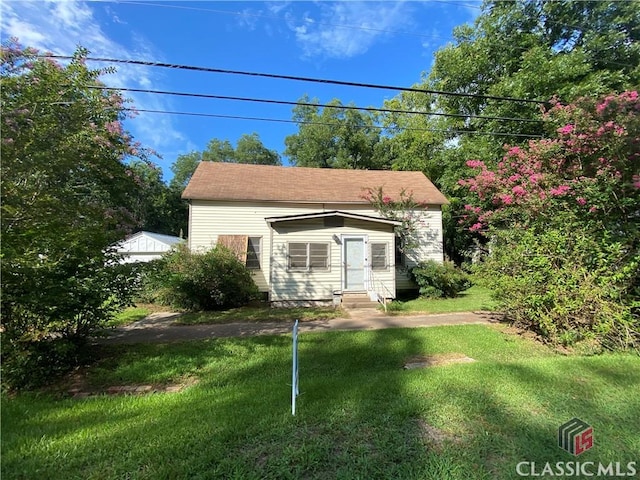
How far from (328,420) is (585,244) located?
6263 mm

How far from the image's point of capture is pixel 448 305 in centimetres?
1097

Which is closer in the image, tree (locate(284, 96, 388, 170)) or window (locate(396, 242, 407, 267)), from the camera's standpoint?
window (locate(396, 242, 407, 267))

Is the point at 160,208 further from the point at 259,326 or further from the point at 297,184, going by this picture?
the point at 259,326

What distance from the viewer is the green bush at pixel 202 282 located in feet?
34.5

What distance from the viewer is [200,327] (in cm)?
831

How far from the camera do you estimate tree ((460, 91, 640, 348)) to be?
6051mm

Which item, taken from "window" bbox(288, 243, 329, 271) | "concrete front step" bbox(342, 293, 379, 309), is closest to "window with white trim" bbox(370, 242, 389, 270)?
"concrete front step" bbox(342, 293, 379, 309)

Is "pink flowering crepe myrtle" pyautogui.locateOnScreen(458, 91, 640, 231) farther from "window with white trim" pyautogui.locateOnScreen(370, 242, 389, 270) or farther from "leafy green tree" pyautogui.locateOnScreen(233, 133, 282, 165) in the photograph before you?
"leafy green tree" pyautogui.locateOnScreen(233, 133, 282, 165)

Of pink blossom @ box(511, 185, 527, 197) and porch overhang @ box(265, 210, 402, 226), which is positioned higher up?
pink blossom @ box(511, 185, 527, 197)

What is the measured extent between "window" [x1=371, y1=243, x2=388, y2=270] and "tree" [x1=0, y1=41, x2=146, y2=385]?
8708 mm

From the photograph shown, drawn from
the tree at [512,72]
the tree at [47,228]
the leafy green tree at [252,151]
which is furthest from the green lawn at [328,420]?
the leafy green tree at [252,151]

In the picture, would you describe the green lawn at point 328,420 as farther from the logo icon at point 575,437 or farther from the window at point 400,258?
the window at point 400,258

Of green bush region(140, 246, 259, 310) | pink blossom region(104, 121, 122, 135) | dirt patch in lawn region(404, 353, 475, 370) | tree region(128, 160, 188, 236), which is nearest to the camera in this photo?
→ dirt patch in lawn region(404, 353, 475, 370)

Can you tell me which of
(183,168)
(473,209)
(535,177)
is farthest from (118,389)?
(183,168)
